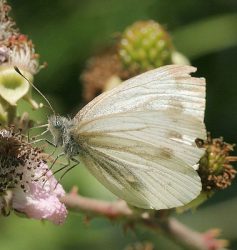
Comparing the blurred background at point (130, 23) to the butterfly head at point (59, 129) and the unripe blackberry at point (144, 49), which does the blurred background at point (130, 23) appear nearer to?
the unripe blackberry at point (144, 49)

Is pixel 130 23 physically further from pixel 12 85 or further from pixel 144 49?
pixel 12 85

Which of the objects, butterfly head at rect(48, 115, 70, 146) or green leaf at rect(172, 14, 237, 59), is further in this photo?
green leaf at rect(172, 14, 237, 59)

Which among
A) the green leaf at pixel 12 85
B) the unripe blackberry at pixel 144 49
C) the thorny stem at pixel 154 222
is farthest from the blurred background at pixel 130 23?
the green leaf at pixel 12 85

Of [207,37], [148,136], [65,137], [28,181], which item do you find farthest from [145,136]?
[207,37]

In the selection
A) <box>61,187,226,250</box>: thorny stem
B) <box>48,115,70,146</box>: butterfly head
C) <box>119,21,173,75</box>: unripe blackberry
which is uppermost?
<box>119,21,173,75</box>: unripe blackberry

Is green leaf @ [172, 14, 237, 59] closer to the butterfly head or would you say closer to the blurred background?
the blurred background

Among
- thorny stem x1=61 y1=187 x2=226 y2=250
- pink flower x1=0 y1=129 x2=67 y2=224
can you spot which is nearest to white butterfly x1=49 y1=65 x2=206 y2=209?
pink flower x1=0 y1=129 x2=67 y2=224
